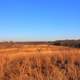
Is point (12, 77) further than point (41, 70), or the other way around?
point (41, 70)

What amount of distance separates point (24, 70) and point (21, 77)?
82 centimetres

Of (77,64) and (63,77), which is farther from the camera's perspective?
(77,64)

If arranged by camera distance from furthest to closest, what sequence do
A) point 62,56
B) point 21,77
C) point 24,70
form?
point 62,56, point 24,70, point 21,77

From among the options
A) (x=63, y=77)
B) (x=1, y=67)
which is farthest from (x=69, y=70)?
(x=1, y=67)

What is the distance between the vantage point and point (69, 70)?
30.1 feet

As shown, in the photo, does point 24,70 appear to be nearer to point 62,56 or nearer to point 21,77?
point 21,77

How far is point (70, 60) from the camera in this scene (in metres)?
11.1

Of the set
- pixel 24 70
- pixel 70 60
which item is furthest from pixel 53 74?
pixel 70 60

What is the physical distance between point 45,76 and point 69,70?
0.99 meters

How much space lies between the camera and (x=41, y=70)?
30.9 ft

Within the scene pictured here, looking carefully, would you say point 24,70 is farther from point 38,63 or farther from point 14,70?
point 38,63

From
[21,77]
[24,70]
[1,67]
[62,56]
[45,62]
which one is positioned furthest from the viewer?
[62,56]

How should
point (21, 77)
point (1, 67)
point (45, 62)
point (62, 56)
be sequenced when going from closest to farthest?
1. point (21, 77)
2. point (1, 67)
3. point (45, 62)
4. point (62, 56)

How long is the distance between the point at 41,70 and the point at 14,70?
96 cm
